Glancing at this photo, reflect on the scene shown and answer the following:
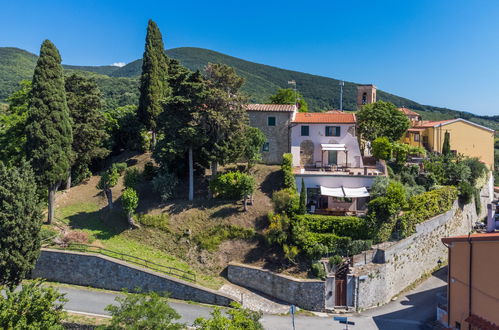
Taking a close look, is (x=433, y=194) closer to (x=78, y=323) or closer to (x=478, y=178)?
(x=478, y=178)

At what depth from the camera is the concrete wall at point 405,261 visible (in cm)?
2108

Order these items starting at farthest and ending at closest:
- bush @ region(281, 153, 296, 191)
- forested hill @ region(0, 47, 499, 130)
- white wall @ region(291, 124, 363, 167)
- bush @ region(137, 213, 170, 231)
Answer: forested hill @ region(0, 47, 499, 130) < white wall @ region(291, 124, 363, 167) < bush @ region(281, 153, 296, 191) < bush @ region(137, 213, 170, 231)

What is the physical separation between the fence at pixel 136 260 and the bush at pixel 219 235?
267cm

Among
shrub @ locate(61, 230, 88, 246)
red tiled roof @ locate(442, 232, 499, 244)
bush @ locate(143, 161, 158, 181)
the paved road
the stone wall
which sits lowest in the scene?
the paved road

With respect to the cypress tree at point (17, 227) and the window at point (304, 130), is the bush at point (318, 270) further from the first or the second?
the cypress tree at point (17, 227)

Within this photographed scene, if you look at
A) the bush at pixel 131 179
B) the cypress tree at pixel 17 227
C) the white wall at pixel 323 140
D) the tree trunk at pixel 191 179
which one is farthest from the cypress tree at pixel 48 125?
the white wall at pixel 323 140

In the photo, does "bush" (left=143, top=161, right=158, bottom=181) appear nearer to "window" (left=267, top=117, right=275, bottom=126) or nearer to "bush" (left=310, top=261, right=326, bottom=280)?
"window" (left=267, top=117, right=275, bottom=126)

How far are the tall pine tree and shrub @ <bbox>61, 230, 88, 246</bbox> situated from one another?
28.3 feet

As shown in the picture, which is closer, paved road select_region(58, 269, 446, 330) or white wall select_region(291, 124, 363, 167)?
paved road select_region(58, 269, 446, 330)

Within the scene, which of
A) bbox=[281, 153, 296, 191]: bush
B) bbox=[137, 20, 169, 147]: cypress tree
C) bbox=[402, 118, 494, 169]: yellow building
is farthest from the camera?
bbox=[402, 118, 494, 169]: yellow building

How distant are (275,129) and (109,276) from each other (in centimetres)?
1906

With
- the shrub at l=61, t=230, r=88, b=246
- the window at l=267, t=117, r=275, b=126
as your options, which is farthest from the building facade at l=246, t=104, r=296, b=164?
the shrub at l=61, t=230, r=88, b=246

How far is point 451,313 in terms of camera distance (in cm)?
1745

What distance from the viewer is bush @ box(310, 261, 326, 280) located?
20.5m
